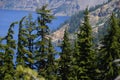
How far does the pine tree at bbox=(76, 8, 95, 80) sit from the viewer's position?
39.7 m

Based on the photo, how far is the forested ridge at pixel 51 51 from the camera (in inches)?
1491

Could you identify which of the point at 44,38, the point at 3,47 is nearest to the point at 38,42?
the point at 44,38

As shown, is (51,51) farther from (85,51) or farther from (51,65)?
(85,51)

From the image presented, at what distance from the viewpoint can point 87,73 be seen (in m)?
41.4

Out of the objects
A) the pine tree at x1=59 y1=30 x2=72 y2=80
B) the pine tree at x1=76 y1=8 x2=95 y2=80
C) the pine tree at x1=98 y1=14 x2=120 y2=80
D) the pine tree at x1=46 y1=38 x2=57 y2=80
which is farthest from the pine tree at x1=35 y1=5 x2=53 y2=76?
the pine tree at x1=98 y1=14 x2=120 y2=80

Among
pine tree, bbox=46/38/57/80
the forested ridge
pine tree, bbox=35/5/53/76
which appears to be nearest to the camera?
the forested ridge

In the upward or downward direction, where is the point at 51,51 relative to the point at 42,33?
downward

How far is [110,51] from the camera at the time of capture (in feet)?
126

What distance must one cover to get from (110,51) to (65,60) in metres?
6.84

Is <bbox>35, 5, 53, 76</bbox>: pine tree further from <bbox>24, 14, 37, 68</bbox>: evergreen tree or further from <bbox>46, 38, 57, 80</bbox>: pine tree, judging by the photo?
<bbox>46, 38, 57, 80</bbox>: pine tree

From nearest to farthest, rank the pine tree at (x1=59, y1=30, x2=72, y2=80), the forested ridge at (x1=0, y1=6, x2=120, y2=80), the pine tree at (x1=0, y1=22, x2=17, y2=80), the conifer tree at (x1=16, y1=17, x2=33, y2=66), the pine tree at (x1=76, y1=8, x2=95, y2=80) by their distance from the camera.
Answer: the pine tree at (x1=0, y1=22, x2=17, y2=80) → the forested ridge at (x1=0, y1=6, x2=120, y2=80) → the conifer tree at (x1=16, y1=17, x2=33, y2=66) → the pine tree at (x1=76, y1=8, x2=95, y2=80) → the pine tree at (x1=59, y1=30, x2=72, y2=80)

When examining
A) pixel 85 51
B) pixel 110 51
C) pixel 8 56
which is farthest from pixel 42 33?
pixel 110 51

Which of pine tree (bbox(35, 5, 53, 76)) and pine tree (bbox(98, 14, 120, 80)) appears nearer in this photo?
pine tree (bbox(98, 14, 120, 80))

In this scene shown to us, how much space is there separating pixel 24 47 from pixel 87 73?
856cm
